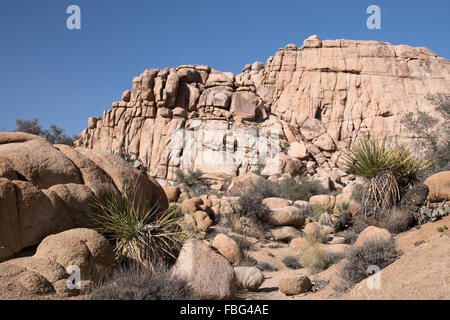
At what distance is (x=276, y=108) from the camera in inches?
1666

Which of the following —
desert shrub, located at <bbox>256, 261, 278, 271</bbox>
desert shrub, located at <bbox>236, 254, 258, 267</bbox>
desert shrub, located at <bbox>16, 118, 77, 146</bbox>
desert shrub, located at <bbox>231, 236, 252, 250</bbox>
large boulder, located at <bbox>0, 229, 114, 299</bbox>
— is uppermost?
desert shrub, located at <bbox>16, 118, 77, 146</bbox>

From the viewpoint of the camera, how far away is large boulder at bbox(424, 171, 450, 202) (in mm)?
10883

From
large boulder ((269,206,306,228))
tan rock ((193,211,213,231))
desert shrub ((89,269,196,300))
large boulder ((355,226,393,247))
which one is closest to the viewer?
desert shrub ((89,269,196,300))

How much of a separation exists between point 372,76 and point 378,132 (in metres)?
6.86

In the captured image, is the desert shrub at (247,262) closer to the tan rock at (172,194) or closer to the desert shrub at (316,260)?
the desert shrub at (316,260)

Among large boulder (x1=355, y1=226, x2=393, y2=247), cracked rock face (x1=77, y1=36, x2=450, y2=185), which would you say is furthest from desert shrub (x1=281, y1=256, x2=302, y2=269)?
cracked rock face (x1=77, y1=36, x2=450, y2=185)

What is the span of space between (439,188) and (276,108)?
32071 millimetres

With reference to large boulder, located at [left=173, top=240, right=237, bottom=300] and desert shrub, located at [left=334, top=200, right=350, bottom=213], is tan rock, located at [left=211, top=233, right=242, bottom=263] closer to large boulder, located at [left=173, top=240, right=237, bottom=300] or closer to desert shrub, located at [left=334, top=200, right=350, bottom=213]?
large boulder, located at [left=173, top=240, right=237, bottom=300]

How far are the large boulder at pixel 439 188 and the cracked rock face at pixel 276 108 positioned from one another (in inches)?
822

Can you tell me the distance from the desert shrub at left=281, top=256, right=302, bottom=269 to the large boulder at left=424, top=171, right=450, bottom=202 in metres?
4.80

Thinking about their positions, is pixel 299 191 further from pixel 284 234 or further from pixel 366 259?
pixel 366 259
